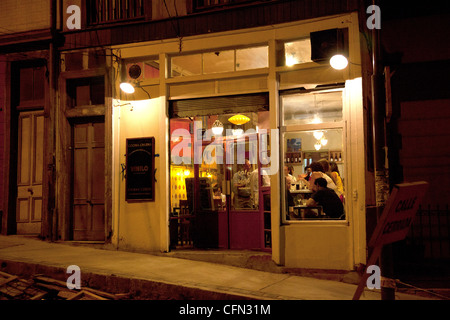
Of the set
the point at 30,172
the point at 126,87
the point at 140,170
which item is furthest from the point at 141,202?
the point at 30,172

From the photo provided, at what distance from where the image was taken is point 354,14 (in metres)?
7.91

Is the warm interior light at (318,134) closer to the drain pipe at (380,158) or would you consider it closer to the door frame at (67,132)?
the drain pipe at (380,158)

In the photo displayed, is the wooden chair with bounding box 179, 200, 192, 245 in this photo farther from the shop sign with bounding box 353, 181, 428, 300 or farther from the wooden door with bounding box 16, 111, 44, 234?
the shop sign with bounding box 353, 181, 428, 300

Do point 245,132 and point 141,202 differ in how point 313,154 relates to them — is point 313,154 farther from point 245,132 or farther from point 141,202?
point 141,202

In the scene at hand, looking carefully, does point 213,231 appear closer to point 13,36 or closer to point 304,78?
point 304,78

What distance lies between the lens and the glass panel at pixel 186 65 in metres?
9.34

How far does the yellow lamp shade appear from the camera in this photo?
9.59m

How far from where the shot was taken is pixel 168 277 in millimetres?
7039

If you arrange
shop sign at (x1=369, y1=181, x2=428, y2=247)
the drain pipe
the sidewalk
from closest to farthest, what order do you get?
1. shop sign at (x1=369, y1=181, x2=428, y2=247)
2. the drain pipe
3. the sidewalk

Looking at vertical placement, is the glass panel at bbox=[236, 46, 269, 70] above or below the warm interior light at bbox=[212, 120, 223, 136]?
above

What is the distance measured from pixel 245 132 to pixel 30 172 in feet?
17.4

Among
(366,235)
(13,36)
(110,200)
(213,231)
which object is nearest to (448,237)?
(366,235)

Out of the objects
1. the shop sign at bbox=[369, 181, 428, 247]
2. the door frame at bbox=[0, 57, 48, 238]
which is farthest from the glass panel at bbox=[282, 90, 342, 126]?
the door frame at bbox=[0, 57, 48, 238]

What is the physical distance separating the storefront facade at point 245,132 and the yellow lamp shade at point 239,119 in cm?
13
